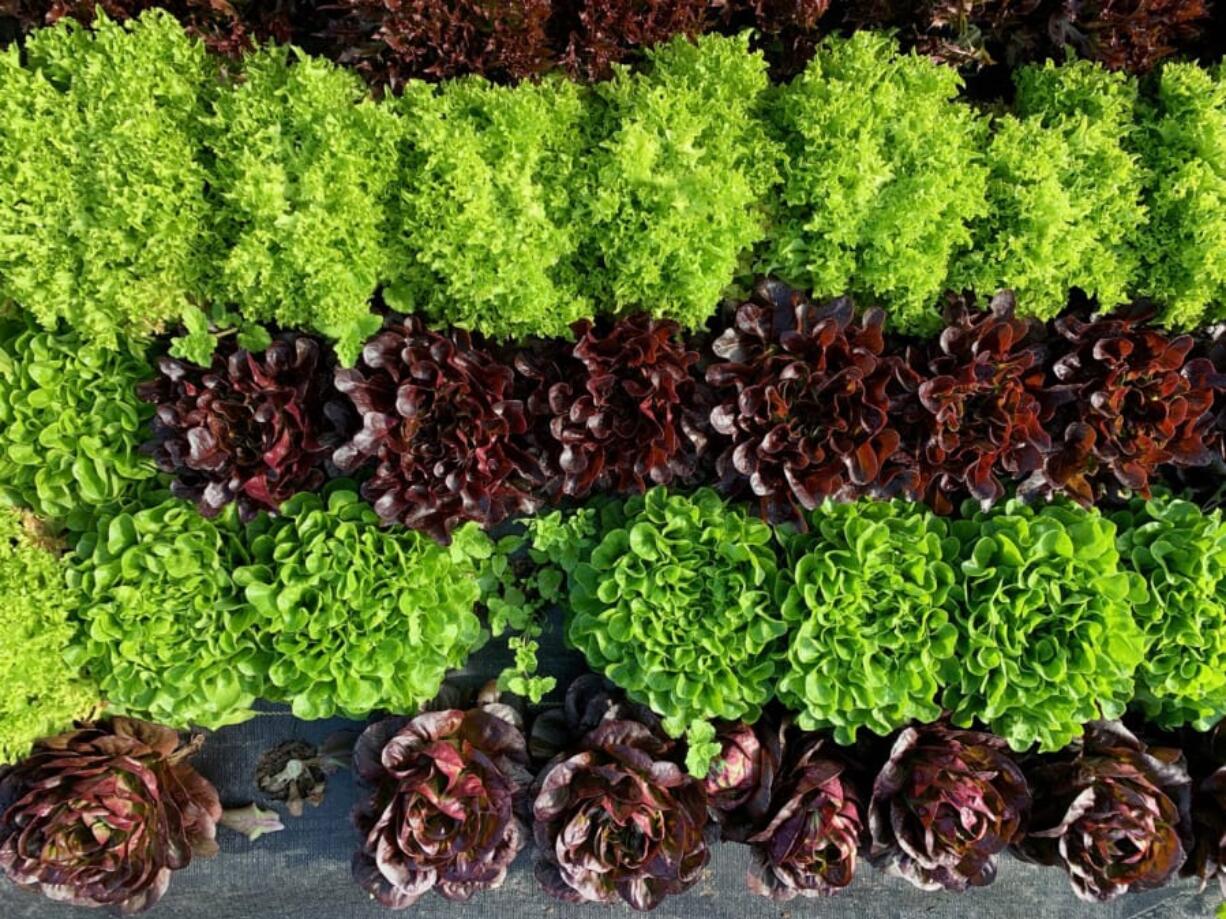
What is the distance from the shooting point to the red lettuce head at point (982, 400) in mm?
2842

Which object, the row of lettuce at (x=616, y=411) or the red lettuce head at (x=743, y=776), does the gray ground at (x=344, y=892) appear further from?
the row of lettuce at (x=616, y=411)

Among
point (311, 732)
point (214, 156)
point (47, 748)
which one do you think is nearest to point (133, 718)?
point (47, 748)

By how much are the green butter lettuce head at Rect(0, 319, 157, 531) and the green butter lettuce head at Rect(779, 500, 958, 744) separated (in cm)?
229

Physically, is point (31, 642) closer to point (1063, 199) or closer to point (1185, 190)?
point (1063, 199)

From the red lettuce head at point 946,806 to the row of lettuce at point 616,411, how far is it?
84 cm

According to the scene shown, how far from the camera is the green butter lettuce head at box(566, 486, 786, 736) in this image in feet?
9.53

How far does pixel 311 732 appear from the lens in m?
3.53

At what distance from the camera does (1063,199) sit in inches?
108

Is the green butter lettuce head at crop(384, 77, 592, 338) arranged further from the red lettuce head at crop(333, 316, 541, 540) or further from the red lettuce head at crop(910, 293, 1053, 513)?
the red lettuce head at crop(910, 293, 1053, 513)

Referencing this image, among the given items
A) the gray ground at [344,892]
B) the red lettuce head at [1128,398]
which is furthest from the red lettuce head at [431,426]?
the red lettuce head at [1128,398]

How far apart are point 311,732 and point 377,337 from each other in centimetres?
173

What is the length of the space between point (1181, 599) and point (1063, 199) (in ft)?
4.63

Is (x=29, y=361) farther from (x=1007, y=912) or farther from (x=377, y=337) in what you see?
(x=1007, y=912)

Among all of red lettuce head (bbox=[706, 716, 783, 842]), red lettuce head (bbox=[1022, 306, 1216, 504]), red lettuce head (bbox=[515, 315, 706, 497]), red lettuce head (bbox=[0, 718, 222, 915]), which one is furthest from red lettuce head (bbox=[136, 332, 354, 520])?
red lettuce head (bbox=[1022, 306, 1216, 504])
